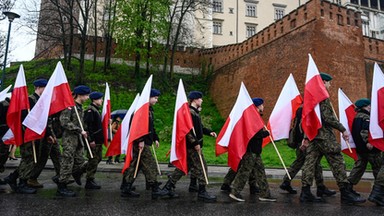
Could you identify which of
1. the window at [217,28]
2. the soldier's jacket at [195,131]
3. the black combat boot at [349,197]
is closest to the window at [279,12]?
the window at [217,28]

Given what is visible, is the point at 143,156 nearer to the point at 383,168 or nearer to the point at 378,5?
the point at 383,168

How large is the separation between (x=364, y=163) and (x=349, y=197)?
135cm

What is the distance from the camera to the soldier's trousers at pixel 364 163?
7.25 meters

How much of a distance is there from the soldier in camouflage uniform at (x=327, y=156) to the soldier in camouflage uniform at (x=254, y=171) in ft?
2.49

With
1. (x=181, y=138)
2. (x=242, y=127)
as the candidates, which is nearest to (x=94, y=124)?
(x=181, y=138)

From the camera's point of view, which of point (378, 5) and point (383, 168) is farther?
point (378, 5)

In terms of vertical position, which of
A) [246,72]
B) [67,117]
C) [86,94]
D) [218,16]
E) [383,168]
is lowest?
[383,168]

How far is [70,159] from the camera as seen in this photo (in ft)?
22.4

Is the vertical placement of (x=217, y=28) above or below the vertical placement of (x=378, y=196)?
above

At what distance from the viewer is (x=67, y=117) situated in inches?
278

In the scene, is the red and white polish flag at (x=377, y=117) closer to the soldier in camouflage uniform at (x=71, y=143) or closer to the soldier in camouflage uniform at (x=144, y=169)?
the soldier in camouflage uniform at (x=144, y=169)

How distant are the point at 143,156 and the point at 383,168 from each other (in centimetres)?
486

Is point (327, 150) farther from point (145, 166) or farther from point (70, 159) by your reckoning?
point (70, 159)

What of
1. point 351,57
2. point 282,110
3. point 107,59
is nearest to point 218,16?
point 107,59
